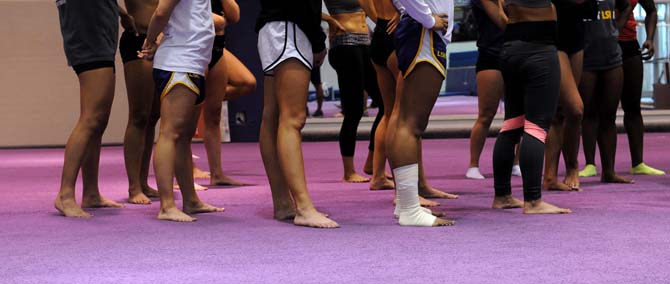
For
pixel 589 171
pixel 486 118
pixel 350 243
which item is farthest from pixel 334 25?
pixel 350 243

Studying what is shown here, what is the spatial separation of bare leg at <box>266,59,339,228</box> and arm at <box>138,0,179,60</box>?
1.62ft

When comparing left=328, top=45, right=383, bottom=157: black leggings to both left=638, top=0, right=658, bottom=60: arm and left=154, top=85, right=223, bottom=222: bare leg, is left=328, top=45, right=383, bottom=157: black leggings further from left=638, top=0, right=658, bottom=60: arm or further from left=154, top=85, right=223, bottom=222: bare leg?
left=154, top=85, right=223, bottom=222: bare leg

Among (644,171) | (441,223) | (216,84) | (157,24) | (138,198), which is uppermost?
(157,24)

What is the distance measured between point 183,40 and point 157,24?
0.13 metres

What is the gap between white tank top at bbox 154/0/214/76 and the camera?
4.25m

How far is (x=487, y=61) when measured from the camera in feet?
19.6

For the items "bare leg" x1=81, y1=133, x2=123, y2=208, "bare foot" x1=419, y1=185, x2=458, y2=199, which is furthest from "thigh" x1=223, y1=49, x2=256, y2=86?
"bare foot" x1=419, y1=185, x2=458, y2=199

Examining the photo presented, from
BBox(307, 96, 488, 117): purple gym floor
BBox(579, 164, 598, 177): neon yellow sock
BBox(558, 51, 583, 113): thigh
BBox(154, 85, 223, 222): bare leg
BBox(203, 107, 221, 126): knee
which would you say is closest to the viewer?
BBox(154, 85, 223, 222): bare leg

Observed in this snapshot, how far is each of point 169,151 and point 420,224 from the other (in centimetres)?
108

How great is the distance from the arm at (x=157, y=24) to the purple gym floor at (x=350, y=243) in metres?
0.69

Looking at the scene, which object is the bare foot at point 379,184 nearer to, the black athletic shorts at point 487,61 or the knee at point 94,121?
the black athletic shorts at point 487,61

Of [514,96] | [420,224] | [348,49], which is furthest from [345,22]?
[420,224]

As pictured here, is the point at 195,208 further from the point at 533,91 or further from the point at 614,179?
the point at 614,179

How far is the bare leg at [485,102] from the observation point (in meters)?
6.02
